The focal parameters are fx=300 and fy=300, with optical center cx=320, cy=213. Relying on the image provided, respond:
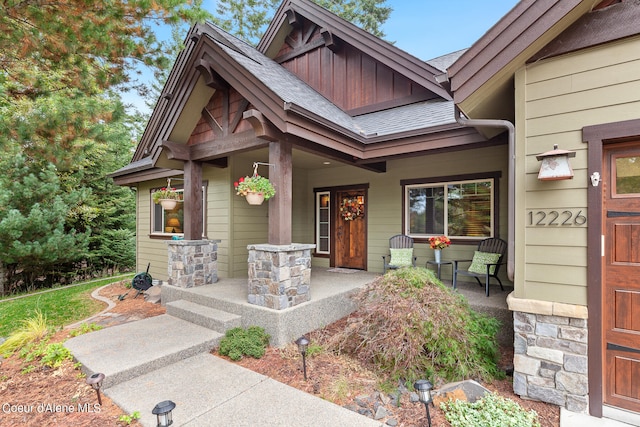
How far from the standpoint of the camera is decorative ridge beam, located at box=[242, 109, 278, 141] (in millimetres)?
3658

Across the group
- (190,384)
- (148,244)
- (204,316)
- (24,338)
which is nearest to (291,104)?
(204,316)

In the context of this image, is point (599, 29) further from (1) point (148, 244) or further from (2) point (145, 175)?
(1) point (148, 244)

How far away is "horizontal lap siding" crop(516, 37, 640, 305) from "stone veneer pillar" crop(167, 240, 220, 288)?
15.0 feet

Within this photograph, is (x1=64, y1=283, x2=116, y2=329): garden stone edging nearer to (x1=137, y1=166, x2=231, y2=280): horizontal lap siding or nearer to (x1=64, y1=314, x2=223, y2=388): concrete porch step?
(x1=64, y1=314, x2=223, y2=388): concrete porch step

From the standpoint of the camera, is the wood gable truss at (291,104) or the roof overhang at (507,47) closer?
the roof overhang at (507,47)

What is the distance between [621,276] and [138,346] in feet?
15.3

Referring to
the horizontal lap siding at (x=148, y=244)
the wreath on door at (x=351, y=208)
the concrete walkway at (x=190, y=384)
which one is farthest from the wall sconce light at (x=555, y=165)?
the horizontal lap siding at (x=148, y=244)

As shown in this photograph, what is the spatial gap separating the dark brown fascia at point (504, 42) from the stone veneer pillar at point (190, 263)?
4.42 metres

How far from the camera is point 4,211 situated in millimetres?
7012

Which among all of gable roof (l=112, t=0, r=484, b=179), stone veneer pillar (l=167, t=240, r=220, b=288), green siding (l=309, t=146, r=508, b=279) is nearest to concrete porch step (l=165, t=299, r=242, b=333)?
stone veneer pillar (l=167, t=240, r=220, b=288)

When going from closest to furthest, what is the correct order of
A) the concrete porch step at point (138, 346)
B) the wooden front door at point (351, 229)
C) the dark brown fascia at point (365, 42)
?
the concrete porch step at point (138, 346)
the dark brown fascia at point (365, 42)
the wooden front door at point (351, 229)

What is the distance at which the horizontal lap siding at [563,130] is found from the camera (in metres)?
2.35

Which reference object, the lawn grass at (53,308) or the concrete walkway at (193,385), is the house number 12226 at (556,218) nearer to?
the concrete walkway at (193,385)

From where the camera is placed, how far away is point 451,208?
5.52 meters
